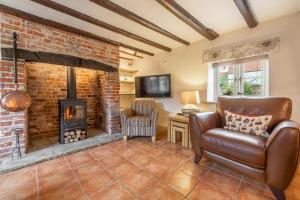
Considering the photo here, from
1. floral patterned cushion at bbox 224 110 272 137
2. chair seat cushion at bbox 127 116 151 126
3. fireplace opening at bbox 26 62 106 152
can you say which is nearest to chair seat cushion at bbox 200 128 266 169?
floral patterned cushion at bbox 224 110 272 137

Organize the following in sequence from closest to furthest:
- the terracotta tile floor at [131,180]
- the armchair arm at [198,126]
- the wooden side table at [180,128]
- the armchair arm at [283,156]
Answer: the armchair arm at [283,156] < the terracotta tile floor at [131,180] < the armchair arm at [198,126] < the wooden side table at [180,128]

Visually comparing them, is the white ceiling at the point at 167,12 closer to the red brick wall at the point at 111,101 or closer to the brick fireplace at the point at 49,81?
the brick fireplace at the point at 49,81

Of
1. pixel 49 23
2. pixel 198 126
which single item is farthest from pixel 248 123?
pixel 49 23

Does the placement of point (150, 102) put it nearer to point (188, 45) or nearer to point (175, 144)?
point (175, 144)

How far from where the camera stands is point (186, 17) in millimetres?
2148

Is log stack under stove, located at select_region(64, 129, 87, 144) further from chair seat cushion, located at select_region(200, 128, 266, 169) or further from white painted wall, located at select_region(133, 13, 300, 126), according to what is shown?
chair seat cushion, located at select_region(200, 128, 266, 169)

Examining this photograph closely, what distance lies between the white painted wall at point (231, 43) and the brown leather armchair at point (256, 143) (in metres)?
0.69

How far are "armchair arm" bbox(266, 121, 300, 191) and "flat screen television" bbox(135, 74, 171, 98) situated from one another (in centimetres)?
256

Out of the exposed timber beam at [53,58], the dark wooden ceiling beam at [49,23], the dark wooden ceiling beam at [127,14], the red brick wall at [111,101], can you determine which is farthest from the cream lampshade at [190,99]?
the dark wooden ceiling beam at [49,23]

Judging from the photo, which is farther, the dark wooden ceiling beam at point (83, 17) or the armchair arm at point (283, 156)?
the dark wooden ceiling beam at point (83, 17)

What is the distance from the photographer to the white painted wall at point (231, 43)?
2205 mm

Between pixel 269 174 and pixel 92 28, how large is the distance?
3.15 metres

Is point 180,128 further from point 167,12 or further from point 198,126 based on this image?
point 167,12

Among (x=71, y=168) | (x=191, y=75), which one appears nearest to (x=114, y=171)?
(x=71, y=168)
